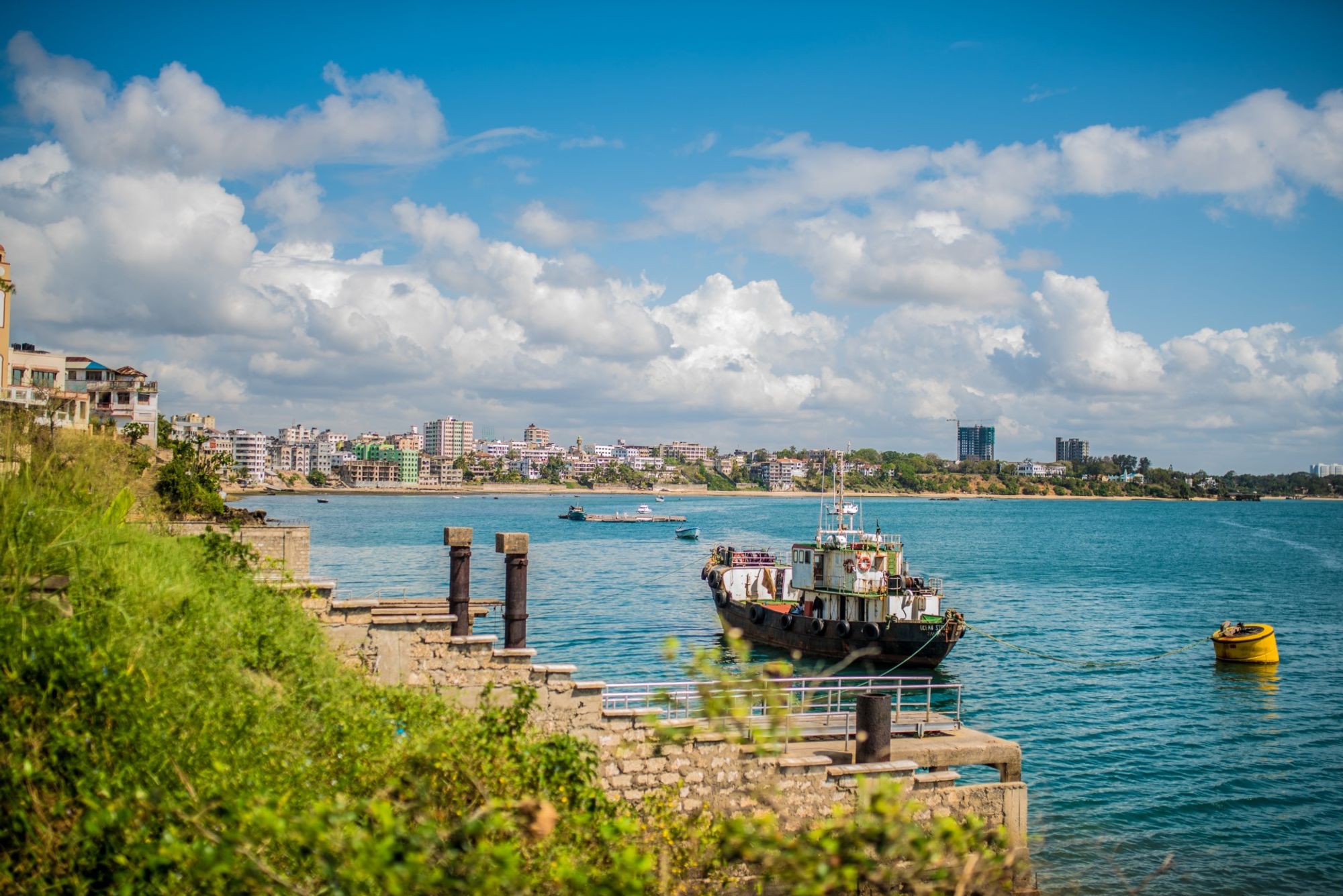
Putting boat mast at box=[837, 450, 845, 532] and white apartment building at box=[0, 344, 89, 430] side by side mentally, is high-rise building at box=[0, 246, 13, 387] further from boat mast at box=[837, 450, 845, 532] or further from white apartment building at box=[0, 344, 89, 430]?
boat mast at box=[837, 450, 845, 532]

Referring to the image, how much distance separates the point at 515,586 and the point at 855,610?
65.7 feet

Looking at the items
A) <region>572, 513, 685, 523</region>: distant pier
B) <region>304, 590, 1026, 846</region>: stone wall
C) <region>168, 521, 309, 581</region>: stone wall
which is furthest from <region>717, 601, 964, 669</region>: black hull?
<region>572, 513, 685, 523</region>: distant pier

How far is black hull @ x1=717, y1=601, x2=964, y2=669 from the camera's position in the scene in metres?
33.8

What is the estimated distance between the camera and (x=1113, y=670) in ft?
114

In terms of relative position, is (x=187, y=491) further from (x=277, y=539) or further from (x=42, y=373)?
(x=42, y=373)

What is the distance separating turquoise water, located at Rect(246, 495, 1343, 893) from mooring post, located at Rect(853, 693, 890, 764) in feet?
8.80

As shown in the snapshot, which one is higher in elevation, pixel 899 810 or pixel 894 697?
pixel 899 810

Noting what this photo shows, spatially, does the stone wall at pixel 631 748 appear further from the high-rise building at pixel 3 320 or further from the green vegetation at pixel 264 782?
the high-rise building at pixel 3 320

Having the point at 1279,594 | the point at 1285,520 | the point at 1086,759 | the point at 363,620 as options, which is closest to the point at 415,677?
the point at 363,620

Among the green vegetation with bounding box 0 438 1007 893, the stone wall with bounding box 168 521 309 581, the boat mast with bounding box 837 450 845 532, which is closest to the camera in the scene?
the green vegetation with bounding box 0 438 1007 893

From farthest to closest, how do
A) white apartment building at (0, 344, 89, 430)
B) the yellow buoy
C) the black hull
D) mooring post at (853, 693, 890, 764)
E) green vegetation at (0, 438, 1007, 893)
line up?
white apartment building at (0, 344, 89, 430) < the yellow buoy < the black hull < mooring post at (853, 693, 890, 764) < green vegetation at (0, 438, 1007, 893)

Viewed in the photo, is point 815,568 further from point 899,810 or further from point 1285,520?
point 1285,520

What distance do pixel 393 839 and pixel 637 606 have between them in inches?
1795

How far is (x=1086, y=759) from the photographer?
23.6m
